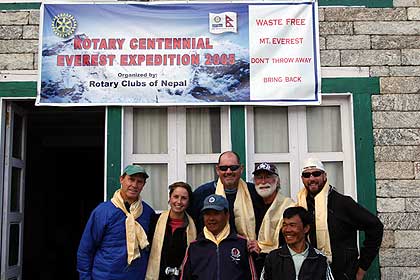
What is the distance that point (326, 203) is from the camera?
394 cm

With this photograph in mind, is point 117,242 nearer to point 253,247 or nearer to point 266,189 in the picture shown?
point 253,247

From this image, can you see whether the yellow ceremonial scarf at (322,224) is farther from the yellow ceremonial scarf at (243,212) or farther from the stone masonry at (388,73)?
the stone masonry at (388,73)

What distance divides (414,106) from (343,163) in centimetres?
81

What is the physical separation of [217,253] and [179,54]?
2.15 meters

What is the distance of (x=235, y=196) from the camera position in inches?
168

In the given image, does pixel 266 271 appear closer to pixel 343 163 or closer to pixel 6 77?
pixel 343 163

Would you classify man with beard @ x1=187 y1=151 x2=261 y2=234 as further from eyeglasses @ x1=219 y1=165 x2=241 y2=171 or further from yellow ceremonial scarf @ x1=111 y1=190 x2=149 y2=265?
yellow ceremonial scarf @ x1=111 y1=190 x2=149 y2=265

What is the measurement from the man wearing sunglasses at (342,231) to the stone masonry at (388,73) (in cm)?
106

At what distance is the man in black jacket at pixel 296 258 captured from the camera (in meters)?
3.52

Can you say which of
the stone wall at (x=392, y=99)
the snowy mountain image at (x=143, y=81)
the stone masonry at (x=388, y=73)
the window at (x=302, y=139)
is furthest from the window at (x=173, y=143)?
the stone wall at (x=392, y=99)

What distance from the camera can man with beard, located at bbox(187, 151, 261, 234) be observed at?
416 cm

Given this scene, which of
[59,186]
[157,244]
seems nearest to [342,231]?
[157,244]

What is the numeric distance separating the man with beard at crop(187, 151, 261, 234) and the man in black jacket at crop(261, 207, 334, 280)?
0.55 m

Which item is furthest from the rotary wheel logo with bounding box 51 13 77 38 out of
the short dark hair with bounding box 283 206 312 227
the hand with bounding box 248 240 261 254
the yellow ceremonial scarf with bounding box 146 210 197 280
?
the short dark hair with bounding box 283 206 312 227
